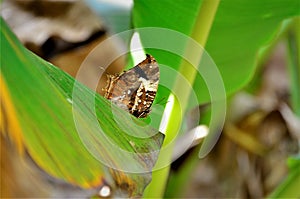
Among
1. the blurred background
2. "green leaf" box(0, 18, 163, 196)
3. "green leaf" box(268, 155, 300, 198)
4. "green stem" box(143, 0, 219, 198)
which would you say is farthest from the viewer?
the blurred background

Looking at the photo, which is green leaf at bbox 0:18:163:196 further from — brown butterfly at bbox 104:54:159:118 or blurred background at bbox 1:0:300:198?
blurred background at bbox 1:0:300:198

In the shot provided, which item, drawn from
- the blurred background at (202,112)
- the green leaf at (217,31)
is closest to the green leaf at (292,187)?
the green leaf at (217,31)

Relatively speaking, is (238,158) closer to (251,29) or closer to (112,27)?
(112,27)

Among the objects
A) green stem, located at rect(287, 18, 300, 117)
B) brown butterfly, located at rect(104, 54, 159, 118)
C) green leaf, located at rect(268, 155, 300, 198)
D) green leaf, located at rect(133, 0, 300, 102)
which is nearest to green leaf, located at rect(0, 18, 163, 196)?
brown butterfly, located at rect(104, 54, 159, 118)

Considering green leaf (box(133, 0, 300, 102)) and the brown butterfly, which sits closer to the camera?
the brown butterfly

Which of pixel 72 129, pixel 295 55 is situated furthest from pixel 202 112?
pixel 72 129

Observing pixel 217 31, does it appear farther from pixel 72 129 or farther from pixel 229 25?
pixel 72 129
